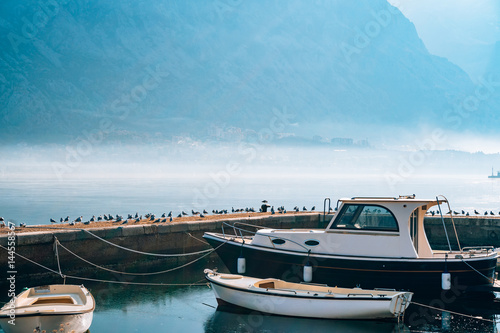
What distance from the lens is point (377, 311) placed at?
14836mm

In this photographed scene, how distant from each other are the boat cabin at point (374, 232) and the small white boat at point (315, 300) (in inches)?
60.6

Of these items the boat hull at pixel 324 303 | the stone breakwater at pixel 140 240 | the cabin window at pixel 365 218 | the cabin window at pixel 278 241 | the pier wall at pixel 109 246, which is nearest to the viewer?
the boat hull at pixel 324 303

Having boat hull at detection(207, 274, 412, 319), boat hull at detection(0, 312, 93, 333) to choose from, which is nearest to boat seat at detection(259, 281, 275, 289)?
boat hull at detection(207, 274, 412, 319)

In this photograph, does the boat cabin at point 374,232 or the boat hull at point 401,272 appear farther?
the boat cabin at point 374,232

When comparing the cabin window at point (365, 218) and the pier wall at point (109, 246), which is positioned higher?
the cabin window at point (365, 218)

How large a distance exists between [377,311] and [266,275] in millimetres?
4008

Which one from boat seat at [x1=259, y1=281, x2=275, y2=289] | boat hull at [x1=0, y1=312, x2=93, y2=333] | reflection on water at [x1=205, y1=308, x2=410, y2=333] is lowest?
reflection on water at [x1=205, y1=308, x2=410, y2=333]

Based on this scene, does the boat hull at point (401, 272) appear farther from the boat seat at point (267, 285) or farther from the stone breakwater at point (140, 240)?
the stone breakwater at point (140, 240)

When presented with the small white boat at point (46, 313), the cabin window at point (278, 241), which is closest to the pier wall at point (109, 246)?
the small white boat at point (46, 313)

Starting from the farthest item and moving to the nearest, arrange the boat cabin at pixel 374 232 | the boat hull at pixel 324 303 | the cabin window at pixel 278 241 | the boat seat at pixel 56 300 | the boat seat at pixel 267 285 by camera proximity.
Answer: the cabin window at pixel 278 241
the boat cabin at pixel 374 232
the boat seat at pixel 267 285
the boat hull at pixel 324 303
the boat seat at pixel 56 300

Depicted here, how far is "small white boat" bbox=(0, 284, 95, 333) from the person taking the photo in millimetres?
12914

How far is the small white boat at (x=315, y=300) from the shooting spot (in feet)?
48.6

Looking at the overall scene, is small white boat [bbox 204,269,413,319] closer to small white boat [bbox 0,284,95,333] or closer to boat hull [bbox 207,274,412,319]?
boat hull [bbox 207,274,412,319]

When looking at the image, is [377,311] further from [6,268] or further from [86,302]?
[6,268]
